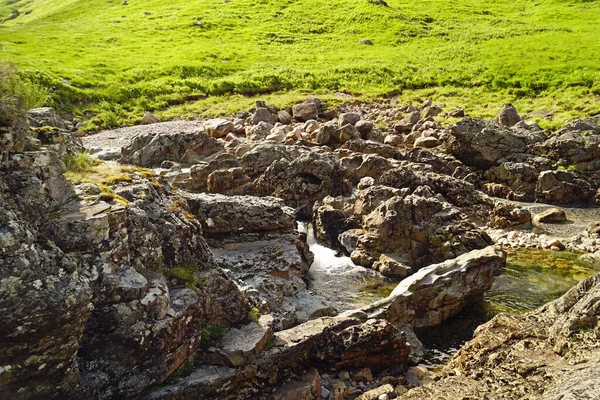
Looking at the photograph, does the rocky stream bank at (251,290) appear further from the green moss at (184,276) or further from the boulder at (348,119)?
the boulder at (348,119)

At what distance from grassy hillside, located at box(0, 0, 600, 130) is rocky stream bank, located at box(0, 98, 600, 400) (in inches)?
1339

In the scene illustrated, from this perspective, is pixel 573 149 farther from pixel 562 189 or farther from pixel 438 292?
pixel 438 292

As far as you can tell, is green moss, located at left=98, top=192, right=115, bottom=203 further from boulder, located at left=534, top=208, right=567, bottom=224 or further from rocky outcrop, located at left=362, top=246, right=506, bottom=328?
boulder, located at left=534, top=208, right=567, bottom=224

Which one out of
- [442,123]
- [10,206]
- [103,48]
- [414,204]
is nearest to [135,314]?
[10,206]

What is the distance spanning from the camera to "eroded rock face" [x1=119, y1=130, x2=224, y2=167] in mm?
38812

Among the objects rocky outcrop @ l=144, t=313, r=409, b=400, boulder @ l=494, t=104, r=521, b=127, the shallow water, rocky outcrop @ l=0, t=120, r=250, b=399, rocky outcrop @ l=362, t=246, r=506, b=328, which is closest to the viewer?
rocky outcrop @ l=0, t=120, r=250, b=399

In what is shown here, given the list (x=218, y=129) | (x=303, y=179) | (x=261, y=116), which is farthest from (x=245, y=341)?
(x=261, y=116)

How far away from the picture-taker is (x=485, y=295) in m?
21.7

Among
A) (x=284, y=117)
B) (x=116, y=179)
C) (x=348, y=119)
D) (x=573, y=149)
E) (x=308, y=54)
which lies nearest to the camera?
(x=116, y=179)

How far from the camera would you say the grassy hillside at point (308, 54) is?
62312 millimetres

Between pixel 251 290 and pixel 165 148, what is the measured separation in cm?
2532

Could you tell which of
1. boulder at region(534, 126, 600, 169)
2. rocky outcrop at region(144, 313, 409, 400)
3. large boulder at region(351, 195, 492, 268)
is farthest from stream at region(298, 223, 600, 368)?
boulder at region(534, 126, 600, 169)

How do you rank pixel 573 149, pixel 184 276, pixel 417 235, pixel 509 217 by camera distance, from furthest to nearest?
1. pixel 573 149
2. pixel 509 217
3. pixel 417 235
4. pixel 184 276

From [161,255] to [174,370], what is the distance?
122 inches
